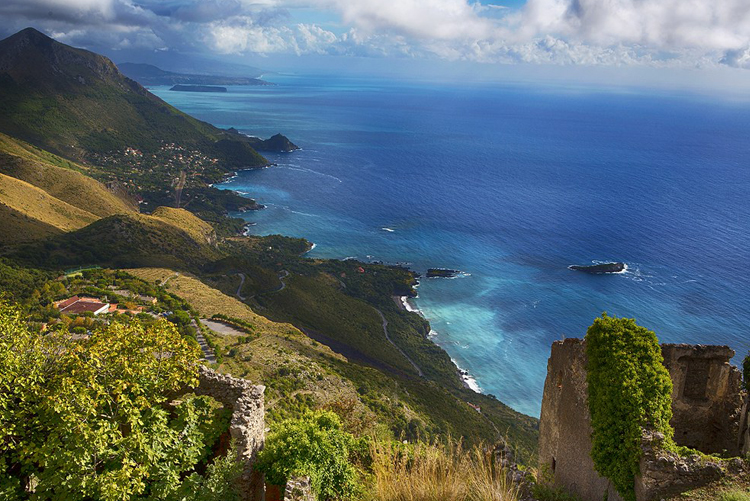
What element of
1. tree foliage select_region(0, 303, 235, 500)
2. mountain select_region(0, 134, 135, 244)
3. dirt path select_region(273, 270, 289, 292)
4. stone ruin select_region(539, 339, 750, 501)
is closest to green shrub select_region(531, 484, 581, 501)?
stone ruin select_region(539, 339, 750, 501)

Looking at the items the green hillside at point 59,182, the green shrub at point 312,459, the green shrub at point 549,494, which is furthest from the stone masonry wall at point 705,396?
the green hillside at point 59,182

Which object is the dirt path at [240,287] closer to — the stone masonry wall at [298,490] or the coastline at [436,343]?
the coastline at [436,343]

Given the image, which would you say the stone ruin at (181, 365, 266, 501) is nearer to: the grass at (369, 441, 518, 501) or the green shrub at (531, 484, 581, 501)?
the grass at (369, 441, 518, 501)

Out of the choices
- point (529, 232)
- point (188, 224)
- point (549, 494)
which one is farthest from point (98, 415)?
point (529, 232)

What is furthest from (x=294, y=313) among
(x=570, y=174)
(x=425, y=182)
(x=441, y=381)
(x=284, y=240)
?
(x=570, y=174)

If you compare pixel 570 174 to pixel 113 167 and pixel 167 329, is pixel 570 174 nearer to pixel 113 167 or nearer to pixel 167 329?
pixel 113 167

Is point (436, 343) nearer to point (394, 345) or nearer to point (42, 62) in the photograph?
point (394, 345)
